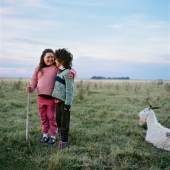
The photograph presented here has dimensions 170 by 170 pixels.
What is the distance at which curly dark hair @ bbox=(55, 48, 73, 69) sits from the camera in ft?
25.2

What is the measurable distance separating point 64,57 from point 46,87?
652mm

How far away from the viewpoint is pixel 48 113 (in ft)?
26.2

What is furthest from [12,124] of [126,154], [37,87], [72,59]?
[126,154]

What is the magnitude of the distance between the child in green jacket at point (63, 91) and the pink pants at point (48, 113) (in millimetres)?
A: 185

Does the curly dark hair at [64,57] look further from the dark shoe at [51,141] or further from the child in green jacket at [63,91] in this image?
the dark shoe at [51,141]

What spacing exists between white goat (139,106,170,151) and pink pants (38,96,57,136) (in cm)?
188

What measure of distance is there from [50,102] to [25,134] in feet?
3.18

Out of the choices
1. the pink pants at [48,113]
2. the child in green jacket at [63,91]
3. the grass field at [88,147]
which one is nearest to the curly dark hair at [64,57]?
the child in green jacket at [63,91]

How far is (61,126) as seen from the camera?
780cm

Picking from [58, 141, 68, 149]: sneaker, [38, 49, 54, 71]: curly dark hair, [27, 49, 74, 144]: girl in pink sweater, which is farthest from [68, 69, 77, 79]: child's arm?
[58, 141, 68, 149]: sneaker

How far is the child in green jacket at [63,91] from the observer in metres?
7.57

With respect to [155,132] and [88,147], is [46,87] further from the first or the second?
[155,132]

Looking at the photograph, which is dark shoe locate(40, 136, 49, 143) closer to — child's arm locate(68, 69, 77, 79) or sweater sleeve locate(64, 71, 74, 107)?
sweater sleeve locate(64, 71, 74, 107)

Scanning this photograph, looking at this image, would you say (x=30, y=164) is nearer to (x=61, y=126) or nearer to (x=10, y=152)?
(x=10, y=152)
